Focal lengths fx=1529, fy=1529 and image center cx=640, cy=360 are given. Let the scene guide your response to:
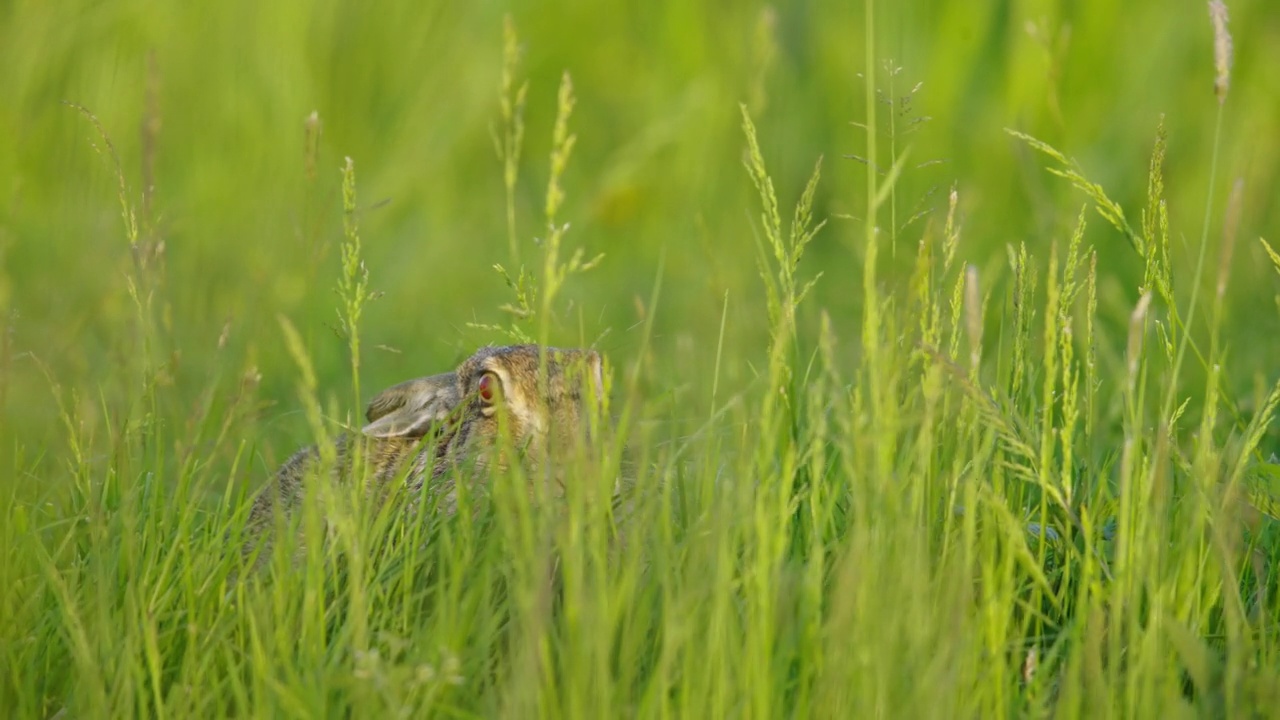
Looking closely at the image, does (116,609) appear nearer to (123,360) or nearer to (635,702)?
(123,360)

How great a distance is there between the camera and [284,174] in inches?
263

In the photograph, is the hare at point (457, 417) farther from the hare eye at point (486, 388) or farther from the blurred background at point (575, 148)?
the blurred background at point (575, 148)

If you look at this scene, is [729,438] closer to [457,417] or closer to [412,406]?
[457,417]

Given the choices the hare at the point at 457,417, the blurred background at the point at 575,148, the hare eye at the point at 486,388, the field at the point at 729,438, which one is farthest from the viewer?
the blurred background at the point at 575,148

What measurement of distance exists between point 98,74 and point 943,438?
487 centimetres

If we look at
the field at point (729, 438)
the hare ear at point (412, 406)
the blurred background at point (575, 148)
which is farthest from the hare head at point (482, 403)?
the blurred background at point (575, 148)

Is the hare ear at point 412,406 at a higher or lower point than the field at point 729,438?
lower

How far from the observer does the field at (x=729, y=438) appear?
88.8 inches

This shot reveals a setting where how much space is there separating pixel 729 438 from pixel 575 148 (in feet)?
14.5

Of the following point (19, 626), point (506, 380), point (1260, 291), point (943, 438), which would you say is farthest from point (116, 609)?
point (1260, 291)

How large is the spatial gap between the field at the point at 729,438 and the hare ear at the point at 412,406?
248mm

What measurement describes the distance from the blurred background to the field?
3 cm

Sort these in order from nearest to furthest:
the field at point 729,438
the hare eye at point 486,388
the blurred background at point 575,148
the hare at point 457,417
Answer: the field at point 729,438
the hare at point 457,417
the hare eye at point 486,388
the blurred background at point 575,148

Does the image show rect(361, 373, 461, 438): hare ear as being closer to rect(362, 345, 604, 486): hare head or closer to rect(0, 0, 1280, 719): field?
rect(362, 345, 604, 486): hare head
